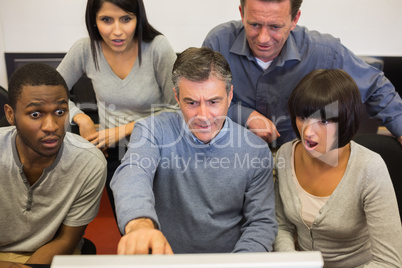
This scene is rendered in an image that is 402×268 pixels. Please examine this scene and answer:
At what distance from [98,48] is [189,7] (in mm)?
1185

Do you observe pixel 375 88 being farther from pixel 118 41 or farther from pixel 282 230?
pixel 118 41

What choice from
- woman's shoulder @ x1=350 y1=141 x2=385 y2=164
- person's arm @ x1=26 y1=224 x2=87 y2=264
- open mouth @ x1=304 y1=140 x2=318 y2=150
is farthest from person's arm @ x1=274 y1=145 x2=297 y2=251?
person's arm @ x1=26 y1=224 x2=87 y2=264

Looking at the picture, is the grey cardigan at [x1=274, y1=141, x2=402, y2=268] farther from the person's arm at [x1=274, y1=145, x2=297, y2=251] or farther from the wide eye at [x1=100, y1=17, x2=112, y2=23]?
the wide eye at [x1=100, y1=17, x2=112, y2=23]

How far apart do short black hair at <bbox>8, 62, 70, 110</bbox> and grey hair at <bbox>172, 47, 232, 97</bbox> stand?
42cm

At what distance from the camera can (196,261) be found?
1.87 feet

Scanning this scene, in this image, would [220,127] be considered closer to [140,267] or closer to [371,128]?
[140,267]

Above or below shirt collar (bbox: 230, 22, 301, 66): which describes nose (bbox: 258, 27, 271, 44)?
above

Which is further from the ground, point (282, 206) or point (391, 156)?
point (391, 156)

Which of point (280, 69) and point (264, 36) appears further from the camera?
point (280, 69)

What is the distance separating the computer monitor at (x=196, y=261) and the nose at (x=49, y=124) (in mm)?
812

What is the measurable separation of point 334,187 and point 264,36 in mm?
644

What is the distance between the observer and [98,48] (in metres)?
1.82

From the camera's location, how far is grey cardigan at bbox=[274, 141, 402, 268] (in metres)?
1.17

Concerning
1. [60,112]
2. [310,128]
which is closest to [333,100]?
[310,128]
